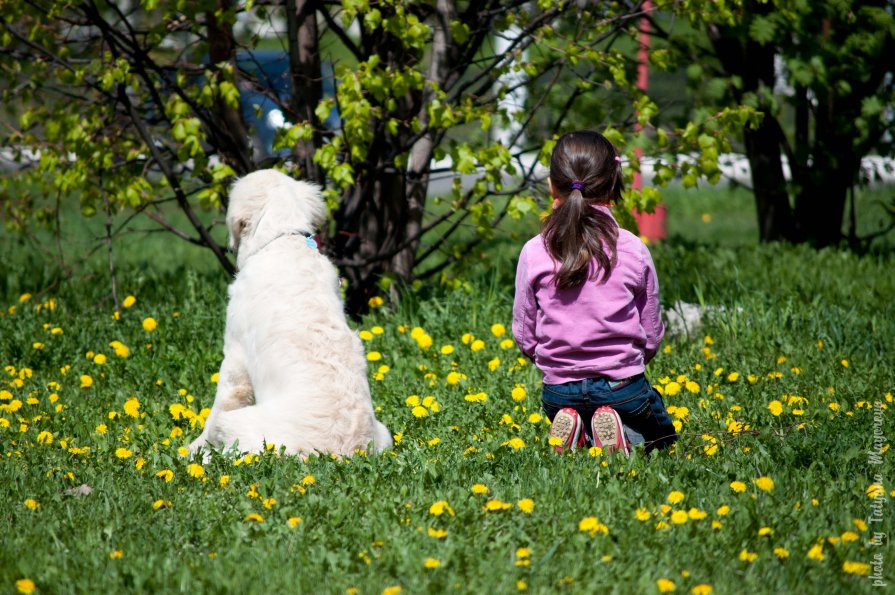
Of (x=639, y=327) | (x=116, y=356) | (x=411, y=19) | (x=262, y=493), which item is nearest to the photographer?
(x=262, y=493)

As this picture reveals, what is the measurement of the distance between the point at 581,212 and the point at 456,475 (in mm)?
1064

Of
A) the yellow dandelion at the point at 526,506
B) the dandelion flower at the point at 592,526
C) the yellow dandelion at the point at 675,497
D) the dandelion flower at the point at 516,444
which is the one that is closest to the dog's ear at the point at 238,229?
the dandelion flower at the point at 516,444

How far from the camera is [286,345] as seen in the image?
3.62 m

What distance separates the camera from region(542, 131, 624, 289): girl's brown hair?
3.41 metres

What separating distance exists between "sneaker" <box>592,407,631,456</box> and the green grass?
0.37 feet

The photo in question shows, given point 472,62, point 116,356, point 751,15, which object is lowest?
point 116,356

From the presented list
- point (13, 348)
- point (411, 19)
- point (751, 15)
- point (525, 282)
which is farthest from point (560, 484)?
point (751, 15)

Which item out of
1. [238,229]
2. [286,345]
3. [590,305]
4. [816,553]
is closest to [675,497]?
[816,553]

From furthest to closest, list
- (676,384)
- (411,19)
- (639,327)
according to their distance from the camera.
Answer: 1. (411,19)
2. (676,384)
3. (639,327)

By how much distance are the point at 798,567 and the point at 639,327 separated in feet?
3.77

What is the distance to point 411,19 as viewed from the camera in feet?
15.7

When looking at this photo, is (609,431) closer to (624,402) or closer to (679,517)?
(624,402)

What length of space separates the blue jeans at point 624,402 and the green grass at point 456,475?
0.14 m

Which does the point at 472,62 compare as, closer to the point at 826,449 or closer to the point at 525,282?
the point at 525,282
